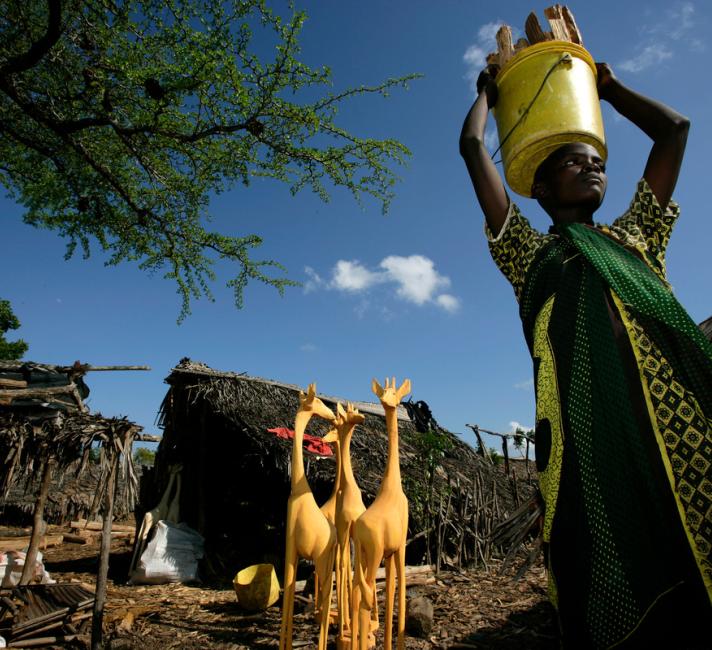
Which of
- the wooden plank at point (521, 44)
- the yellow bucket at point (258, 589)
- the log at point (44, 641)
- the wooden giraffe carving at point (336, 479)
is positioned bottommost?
the log at point (44, 641)

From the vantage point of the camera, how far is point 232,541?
11.7 metres

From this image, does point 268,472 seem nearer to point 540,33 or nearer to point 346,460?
point 346,460

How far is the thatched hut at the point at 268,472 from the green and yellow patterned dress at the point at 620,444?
24.2 ft

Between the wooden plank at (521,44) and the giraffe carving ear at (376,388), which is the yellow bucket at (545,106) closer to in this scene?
the wooden plank at (521,44)

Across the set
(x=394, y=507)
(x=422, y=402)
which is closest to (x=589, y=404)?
(x=394, y=507)

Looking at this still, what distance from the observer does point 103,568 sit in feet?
18.6

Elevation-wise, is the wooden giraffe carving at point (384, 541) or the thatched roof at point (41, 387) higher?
the thatched roof at point (41, 387)

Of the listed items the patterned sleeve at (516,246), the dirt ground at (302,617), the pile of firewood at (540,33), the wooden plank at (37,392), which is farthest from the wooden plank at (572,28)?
the wooden plank at (37,392)

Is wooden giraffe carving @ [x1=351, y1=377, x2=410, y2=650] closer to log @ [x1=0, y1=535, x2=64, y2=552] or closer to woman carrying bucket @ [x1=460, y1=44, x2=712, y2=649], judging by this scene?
woman carrying bucket @ [x1=460, y1=44, x2=712, y2=649]

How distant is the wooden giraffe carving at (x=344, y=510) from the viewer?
331cm

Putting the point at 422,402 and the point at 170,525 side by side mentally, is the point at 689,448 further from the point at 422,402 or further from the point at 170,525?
the point at 422,402

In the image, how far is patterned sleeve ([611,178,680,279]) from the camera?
1.78 meters

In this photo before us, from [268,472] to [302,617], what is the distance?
3240mm

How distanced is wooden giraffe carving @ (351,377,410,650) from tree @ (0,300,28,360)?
26633 millimetres
